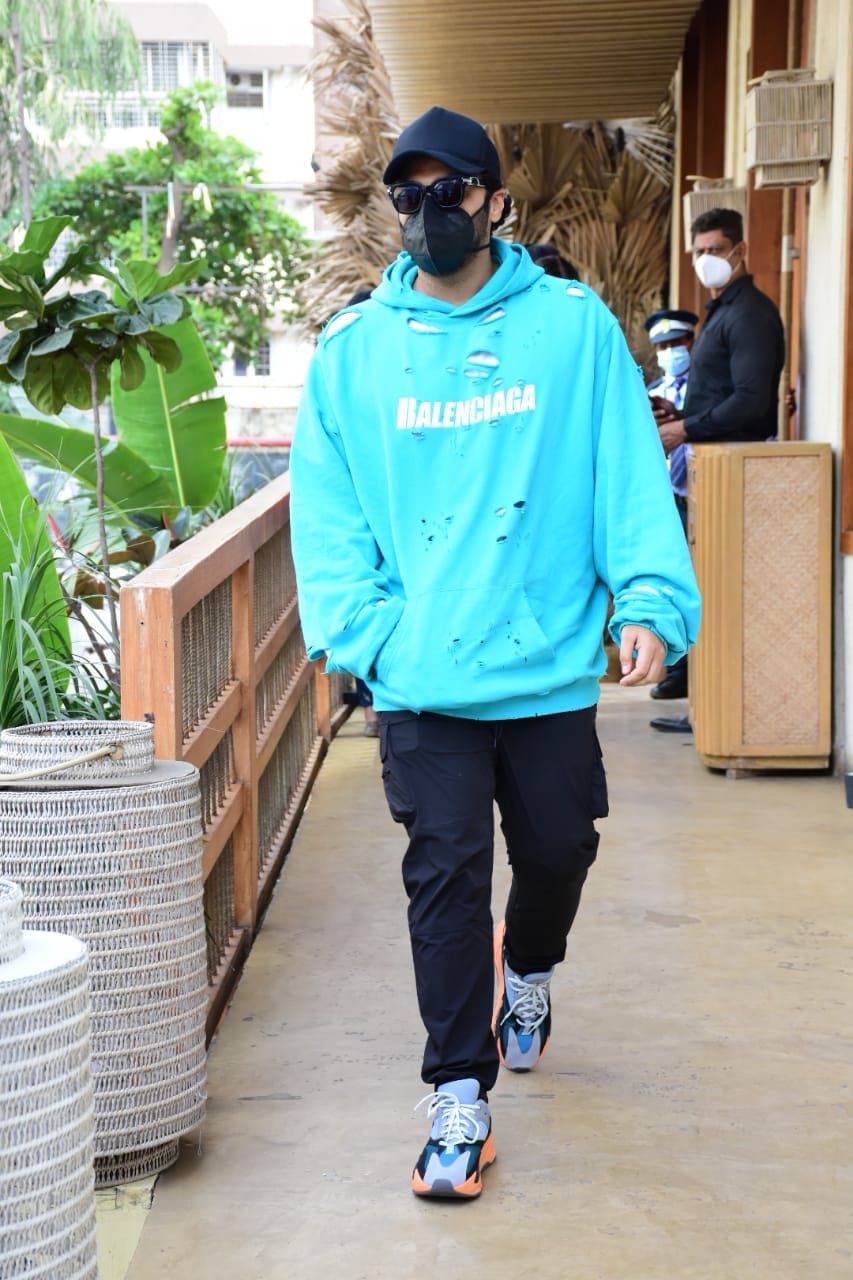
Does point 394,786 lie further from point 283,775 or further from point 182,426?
→ point 182,426

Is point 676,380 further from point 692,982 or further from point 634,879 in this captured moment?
Result: point 692,982

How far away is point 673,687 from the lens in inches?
340

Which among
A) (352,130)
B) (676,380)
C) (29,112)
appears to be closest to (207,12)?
(29,112)

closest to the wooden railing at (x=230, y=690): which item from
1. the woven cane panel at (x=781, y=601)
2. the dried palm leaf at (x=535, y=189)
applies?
the woven cane panel at (x=781, y=601)

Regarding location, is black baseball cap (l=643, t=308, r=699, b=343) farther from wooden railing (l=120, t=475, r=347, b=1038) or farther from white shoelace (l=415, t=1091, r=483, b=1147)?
white shoelace (l=415, t=1091, r=483, b=1147)

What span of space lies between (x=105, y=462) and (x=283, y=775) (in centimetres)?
177

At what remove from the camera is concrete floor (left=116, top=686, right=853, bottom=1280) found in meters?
3.03

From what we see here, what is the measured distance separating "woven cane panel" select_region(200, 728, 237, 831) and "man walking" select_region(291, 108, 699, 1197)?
0.96 meters

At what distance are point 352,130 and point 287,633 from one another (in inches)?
403

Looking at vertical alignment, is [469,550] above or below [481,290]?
below

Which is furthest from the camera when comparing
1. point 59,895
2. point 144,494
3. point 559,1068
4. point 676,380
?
point 676,380

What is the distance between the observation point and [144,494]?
7207mm

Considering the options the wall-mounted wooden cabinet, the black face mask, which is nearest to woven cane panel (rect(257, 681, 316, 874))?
the wall-mounted wooden cabinet

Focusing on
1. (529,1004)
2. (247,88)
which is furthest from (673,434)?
(247,88)
